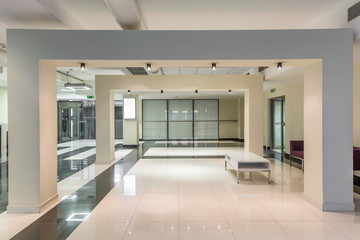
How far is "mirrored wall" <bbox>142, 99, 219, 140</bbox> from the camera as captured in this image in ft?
60.7

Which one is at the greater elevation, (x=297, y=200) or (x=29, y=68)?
(x=29, y=68)

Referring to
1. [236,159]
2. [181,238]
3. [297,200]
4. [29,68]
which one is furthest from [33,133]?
[297,200]

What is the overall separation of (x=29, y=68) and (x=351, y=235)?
599 centimetres

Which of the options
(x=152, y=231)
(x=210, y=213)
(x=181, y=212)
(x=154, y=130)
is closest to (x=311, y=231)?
(x=210, y=213)

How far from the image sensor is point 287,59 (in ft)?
14.7

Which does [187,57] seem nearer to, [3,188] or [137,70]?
[137,70]

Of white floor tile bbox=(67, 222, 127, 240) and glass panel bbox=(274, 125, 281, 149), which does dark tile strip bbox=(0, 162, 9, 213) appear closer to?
white floor tile bbox=(67, 222, 127, 240)

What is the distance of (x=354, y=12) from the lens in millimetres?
4453

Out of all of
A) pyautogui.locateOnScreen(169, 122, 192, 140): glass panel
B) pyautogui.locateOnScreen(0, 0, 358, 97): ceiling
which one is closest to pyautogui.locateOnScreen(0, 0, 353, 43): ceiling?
pyautogui.locateOnScreen(0, 0, 358, 97): ceiling

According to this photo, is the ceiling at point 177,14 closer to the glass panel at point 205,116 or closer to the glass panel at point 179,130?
the glass panel at point 205,116

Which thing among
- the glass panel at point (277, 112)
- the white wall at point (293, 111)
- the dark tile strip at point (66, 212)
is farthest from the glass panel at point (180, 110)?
the dark tile strip at point (66, 212)

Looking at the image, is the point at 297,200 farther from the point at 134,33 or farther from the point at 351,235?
the point at 134,33

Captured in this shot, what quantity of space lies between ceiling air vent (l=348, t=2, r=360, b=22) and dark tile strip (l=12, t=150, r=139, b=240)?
6188 millimetres

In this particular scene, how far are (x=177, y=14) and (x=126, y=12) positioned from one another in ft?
4.02
